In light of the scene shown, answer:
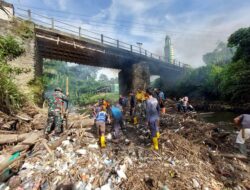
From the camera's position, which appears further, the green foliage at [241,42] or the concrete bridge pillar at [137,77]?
the concrete bridge pillar at [137,77]

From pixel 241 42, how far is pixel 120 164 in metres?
20.4

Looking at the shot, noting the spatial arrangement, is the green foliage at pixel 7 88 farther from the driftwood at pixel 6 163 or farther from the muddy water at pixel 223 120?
the muddy water at pixel 223 120

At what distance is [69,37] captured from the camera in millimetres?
15164

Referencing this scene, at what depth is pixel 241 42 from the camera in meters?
19.3

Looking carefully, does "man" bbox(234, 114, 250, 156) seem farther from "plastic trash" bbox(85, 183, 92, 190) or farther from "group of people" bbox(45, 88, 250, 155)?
"plastic trash" bbox(85, 183, 92, 190)

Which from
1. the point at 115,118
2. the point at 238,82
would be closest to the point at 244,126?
the point at 115,118

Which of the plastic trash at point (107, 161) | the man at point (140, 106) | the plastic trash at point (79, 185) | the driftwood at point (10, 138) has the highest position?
the man at point (140, 106)

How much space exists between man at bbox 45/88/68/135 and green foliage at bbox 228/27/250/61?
19.1 metres

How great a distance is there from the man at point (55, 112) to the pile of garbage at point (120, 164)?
1.02ft

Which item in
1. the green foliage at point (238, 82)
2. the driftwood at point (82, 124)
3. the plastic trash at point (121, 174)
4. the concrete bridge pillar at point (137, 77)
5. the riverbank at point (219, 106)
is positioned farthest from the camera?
the concrete bridge pillar at point (137, 77)

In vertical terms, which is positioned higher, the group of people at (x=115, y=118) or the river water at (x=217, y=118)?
the group of people at (x=115, y=118)

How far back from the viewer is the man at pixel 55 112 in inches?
256

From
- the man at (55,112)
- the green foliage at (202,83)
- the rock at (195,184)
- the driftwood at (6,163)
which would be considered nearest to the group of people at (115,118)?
the man at (55,112)

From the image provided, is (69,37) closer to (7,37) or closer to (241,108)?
(7,37)
